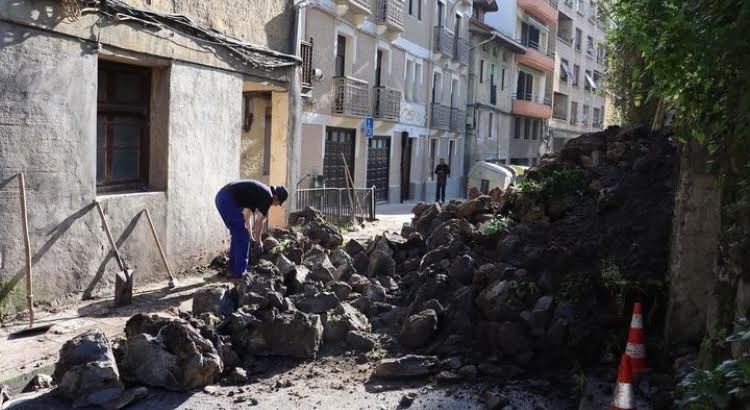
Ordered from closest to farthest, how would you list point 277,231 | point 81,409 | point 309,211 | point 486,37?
point 81,409 < point 277,231 < point 309,211 < point 486,37

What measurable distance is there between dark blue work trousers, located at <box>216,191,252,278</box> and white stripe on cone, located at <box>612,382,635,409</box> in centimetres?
555

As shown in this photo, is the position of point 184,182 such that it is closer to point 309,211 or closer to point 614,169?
point 309,211

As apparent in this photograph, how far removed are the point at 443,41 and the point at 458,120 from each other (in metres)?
4.56

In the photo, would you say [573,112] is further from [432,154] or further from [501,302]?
[501,302]

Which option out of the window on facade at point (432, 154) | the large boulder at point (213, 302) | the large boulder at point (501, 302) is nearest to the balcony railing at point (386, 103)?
the window on facade at point (432, 154)

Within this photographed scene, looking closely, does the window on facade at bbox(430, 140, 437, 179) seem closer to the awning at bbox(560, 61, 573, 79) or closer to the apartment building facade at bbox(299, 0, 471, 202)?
the apartment building facade at bbox(299, 0, 471, 202)

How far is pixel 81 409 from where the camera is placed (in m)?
5.51

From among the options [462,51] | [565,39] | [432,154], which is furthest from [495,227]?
[565,39]

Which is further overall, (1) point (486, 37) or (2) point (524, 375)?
(1) point (486, 37)

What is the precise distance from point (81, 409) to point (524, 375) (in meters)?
3.51

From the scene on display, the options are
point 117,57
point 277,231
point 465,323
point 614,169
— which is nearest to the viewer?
point 465,323

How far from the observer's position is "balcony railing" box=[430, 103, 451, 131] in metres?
29.4

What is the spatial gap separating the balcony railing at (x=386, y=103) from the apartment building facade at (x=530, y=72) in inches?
609

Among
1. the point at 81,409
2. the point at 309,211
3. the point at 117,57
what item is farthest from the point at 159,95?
the point at 81,409
